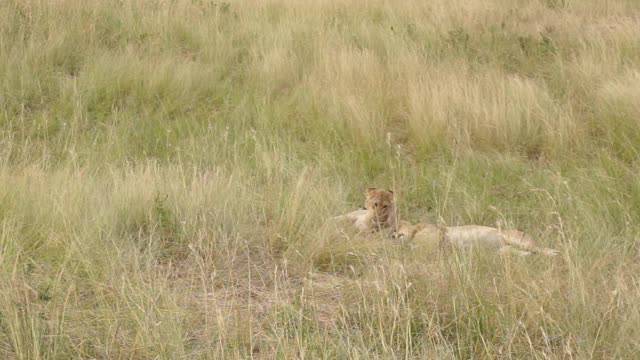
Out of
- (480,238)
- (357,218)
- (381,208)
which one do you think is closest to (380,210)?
(381,208)

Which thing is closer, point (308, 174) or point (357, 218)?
point (357, 218)

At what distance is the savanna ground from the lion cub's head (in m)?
0.23

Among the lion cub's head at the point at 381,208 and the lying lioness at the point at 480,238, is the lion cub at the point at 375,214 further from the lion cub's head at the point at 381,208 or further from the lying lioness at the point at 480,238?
the lying lioness at the point at 480,238

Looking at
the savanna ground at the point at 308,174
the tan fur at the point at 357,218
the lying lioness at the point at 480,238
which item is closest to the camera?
the savanna ground at the point at 308,174

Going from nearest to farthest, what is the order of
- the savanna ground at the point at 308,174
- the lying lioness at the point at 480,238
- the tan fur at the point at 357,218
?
the savanna ground at the point at 308,174 < the lying lioness at the point at 480,238 < the tan fur at the point at 357,218

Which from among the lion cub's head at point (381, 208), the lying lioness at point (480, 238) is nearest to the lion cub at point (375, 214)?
the lion cub's head at point (381, 208)

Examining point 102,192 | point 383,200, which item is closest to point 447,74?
point 383,200

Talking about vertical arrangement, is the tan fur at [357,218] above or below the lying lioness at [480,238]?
below

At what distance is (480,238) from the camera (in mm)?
3936

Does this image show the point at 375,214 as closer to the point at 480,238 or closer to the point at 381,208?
the point at 381,208

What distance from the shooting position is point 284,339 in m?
2.82

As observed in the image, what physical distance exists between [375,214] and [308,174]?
0.76m

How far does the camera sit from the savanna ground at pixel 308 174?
292 centimetres

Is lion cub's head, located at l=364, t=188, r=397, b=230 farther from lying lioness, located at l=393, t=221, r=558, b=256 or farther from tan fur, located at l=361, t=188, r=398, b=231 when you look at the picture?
lying lioness, located at l=393, t=221, r=558, b=256
